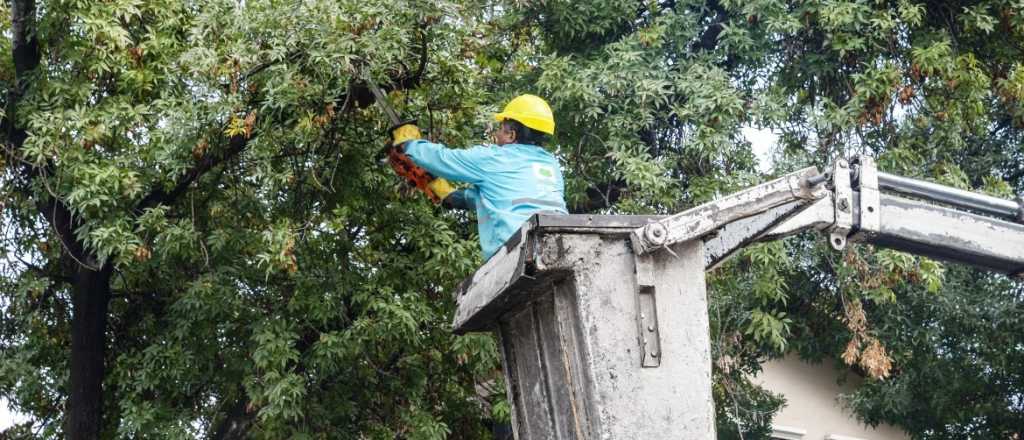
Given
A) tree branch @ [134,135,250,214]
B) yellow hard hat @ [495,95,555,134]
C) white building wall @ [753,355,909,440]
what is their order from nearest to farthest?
yellow hard hat @ [495,95,555,134]
tree branch @ [134,135,250,214]
white building wall @ [753,355,909,440]

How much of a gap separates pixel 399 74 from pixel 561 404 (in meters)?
3.73

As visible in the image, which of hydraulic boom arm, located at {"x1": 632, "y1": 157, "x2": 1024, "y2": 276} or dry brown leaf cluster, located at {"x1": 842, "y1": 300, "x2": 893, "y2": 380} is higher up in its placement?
dry brown leaf cluster, located at {"x1": 842, "y1": 300, "x2": 893, "y2": 380}

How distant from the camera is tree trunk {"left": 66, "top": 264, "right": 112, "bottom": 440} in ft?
37.9

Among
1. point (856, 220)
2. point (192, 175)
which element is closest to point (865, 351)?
point (192, 175)

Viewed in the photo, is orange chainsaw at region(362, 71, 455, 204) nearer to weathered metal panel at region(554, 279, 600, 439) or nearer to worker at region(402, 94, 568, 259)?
worker at region(402, 94, 568, 259)

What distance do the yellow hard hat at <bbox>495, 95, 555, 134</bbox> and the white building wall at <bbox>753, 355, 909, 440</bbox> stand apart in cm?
1360

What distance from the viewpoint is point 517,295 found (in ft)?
19.4

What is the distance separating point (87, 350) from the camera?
1163 centimetres

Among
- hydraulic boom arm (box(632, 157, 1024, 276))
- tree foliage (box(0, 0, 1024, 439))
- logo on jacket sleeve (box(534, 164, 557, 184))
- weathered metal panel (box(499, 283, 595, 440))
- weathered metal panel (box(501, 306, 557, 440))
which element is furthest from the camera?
tree foliage (box(0, 0, 1024, 439))

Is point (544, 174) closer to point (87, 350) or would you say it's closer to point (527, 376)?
point (527, 376)

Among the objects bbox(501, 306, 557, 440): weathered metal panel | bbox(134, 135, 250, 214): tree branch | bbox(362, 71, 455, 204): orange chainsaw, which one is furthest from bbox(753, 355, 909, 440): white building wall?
bbox(501, 306, 557, 440): weathered metal panel

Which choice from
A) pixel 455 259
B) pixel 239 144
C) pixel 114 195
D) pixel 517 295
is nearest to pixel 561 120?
pixel 455 259

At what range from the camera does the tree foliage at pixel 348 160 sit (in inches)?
383

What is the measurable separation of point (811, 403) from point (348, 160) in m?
12.3
